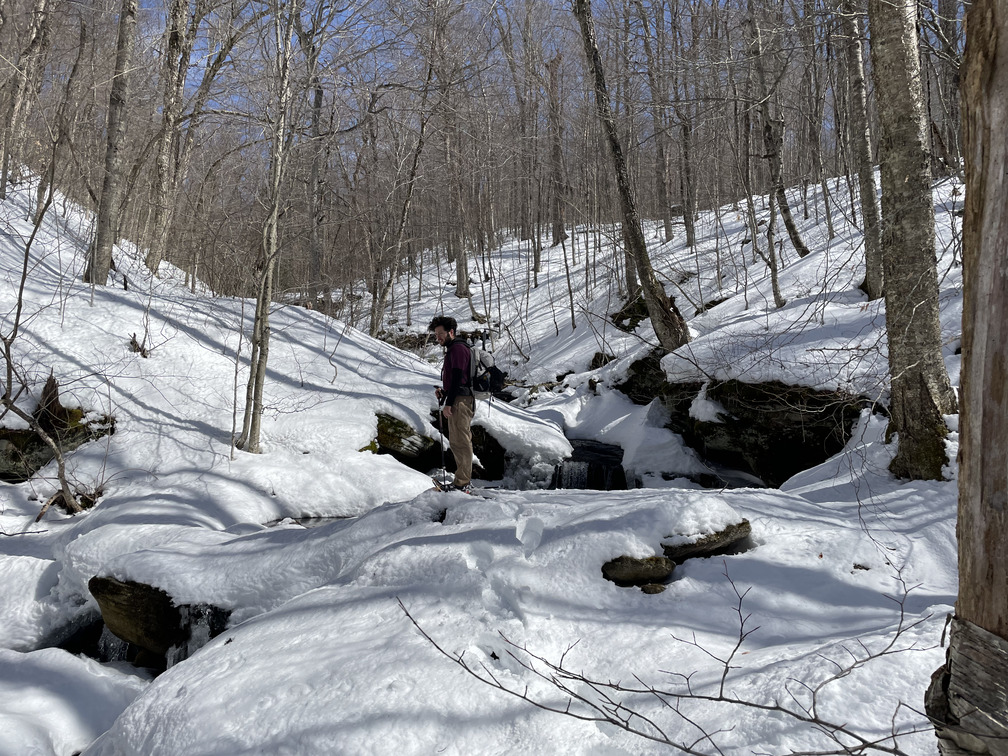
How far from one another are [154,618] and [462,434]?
3.19 meters

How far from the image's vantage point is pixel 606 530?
166 inches

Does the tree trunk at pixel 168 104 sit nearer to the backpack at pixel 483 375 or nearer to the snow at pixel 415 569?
the snow at pixel 415 569

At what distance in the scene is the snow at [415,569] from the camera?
9.02 feet

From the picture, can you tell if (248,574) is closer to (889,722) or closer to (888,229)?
(889,722)

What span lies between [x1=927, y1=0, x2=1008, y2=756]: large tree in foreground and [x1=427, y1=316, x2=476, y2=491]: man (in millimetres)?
5037

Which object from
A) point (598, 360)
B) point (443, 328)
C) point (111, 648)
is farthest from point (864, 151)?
point (111, 648)

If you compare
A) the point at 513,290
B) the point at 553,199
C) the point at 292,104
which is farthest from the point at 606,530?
the point at 553,199

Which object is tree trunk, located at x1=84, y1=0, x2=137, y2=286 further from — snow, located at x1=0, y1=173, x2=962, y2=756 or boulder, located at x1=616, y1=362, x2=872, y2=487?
boulder, located at x1=616, y1=362, x2=872, y2=487

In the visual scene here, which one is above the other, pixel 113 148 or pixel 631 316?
pixel 113 148

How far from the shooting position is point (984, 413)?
5.03 ft

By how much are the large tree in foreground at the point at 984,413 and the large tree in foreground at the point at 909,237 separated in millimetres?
3655

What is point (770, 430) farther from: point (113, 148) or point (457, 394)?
point (113, 148)

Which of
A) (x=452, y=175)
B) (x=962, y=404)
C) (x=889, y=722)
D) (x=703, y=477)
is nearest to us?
(x=962, y=404)

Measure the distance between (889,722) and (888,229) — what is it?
4065 mm
